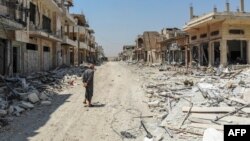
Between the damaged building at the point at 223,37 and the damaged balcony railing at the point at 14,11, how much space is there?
56.4 feet

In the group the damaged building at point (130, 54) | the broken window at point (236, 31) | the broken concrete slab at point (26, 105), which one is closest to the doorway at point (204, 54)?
the broken window at point (236, 31)

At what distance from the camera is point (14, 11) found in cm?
2108

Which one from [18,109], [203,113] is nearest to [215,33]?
[203,113]

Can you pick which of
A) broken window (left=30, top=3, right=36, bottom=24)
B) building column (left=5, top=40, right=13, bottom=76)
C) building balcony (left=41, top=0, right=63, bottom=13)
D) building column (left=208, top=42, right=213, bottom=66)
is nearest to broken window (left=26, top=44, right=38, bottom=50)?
broken window (left=30, top=3, right=36, bottom=24)

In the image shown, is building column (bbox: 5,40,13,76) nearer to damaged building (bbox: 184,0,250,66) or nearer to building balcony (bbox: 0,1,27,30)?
building balcony (bbox: 0,1,27,30)

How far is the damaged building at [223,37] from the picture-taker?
104ft

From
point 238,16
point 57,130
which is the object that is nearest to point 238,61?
point 238,16

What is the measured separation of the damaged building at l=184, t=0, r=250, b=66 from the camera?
31.7 m

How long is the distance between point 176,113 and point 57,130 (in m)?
3.59

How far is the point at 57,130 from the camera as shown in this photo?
31.1ft

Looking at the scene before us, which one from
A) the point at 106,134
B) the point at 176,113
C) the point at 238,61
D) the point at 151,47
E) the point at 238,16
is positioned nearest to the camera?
the point at 106,134

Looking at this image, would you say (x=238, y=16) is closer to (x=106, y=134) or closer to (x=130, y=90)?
(x=130, y=90)

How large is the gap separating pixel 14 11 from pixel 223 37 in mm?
19186

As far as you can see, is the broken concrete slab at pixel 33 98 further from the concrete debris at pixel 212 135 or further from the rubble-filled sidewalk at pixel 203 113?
the concrete debris at pixel 212 135
